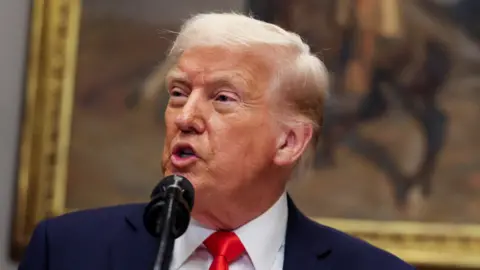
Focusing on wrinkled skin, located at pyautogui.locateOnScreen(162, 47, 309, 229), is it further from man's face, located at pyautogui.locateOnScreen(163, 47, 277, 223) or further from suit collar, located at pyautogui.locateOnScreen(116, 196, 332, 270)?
suit collar, located at pyautogui.locateOnScreen(116, 196, 332, 270)

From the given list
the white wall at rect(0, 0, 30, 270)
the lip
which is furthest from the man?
the white wall at rect(0, 0, 30, 270)

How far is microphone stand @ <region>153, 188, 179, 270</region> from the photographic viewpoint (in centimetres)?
100

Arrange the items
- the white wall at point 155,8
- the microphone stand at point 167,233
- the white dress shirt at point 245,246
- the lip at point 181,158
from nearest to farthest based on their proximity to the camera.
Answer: the microphone stand at point 167,233
the lip at point 181,158
the white dress shirt at point 245,246
the white wall at point 155,8

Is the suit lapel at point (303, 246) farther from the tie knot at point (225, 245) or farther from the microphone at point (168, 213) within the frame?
the microphone at point (168, 213)

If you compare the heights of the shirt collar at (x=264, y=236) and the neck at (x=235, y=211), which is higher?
the neck at (x=235, y=211)

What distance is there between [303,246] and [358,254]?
127mm

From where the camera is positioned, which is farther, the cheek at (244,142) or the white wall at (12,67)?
the white wall at (12,67)

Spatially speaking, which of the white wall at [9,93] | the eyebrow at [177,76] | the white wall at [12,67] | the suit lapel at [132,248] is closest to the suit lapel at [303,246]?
the suit lapel at [132,248]

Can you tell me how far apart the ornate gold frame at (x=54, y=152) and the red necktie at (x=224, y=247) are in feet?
2.11

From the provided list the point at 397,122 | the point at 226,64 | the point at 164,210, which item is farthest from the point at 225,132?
the point at 397,122

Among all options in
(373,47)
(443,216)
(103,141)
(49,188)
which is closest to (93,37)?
(103,141)

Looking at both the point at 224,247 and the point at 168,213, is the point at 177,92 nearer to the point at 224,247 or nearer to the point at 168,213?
the point at 224,247

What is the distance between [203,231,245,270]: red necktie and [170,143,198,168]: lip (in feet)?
0.61

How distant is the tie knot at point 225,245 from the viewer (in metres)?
Answer: 1.45
